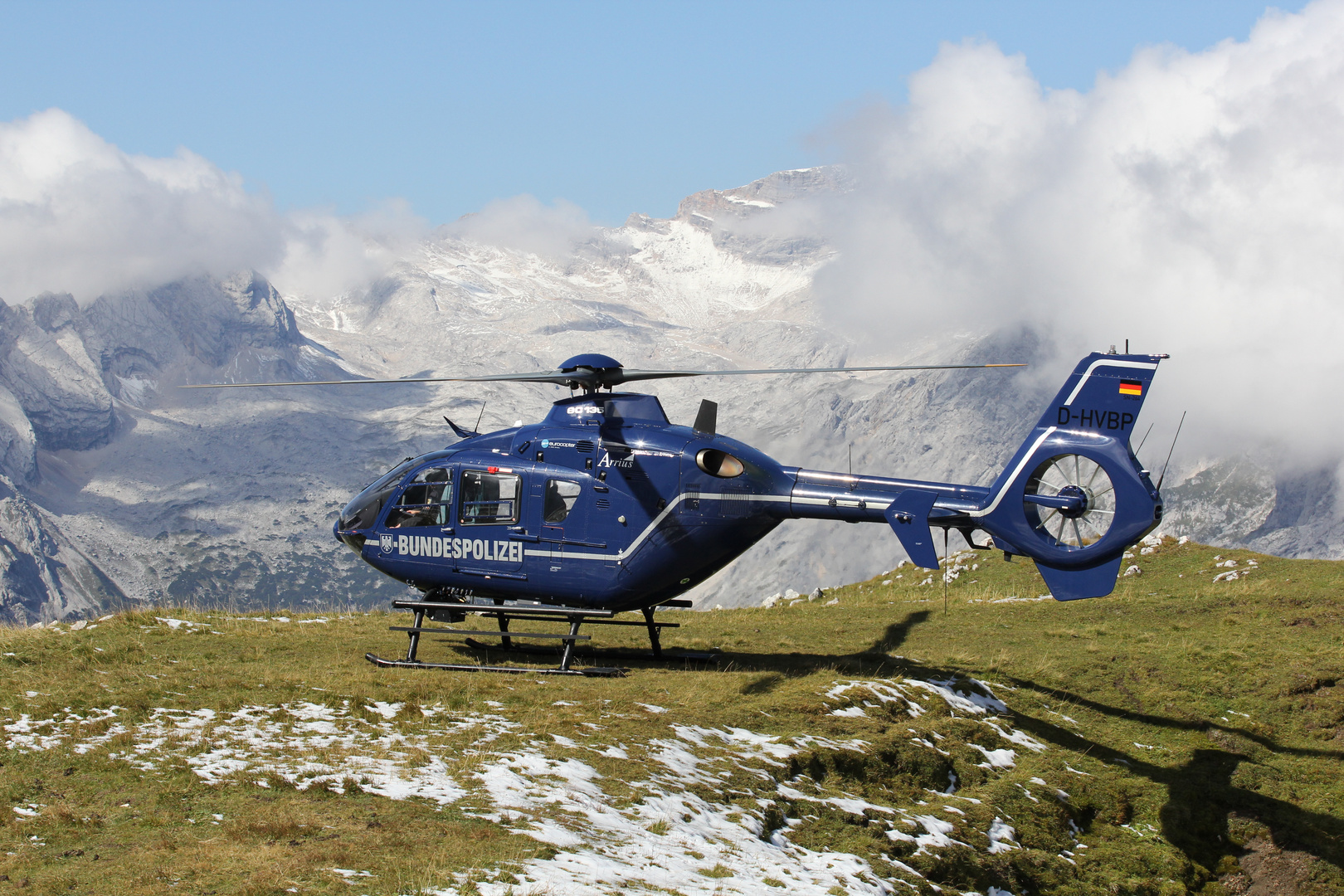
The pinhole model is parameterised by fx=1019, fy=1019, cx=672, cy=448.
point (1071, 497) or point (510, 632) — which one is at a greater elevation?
point (1071, 497)

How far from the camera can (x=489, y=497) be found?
21.2 metres

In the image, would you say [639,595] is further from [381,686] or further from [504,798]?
[504,798]

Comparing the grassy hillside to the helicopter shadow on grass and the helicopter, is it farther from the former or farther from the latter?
the helicopter

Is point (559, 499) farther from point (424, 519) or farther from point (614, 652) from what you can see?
point (614, 652)

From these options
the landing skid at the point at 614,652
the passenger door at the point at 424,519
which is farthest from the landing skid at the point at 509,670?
the passenger door at the point at 424,519

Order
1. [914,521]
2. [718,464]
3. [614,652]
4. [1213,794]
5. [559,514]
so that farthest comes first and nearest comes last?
[614,652] < [559,514] < [718,464] < [914,521] < [1213,794]

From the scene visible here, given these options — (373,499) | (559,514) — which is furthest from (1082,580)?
(373,499)

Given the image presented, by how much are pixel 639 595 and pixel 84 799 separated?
11.0m

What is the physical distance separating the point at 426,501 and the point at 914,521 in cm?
1019

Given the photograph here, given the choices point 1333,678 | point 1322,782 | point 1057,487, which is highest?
point 1057,487

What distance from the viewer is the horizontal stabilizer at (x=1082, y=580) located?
17.7 m

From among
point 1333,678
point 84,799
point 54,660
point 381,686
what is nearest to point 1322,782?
point 1333,678

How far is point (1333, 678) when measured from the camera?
2078 centimetres

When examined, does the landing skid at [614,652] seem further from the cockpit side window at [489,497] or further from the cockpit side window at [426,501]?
the cockpit side window at [489,497]
